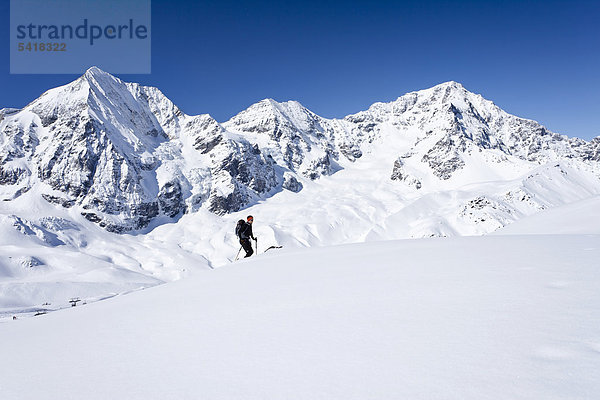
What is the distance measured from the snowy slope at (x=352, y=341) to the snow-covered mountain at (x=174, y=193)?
3022 inches

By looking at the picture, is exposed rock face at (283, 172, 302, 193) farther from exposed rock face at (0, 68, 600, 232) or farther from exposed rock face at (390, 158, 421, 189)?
exposed rock face at (390, 158, 421, 189)

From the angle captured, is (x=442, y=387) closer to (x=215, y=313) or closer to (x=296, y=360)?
(x=296, y=360)

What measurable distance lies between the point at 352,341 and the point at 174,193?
155 m

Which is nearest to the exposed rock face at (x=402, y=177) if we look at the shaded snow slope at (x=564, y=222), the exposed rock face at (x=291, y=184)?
the exposed rock face at (x=291, y=184)

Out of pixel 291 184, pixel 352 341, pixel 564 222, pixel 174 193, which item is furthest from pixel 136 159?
pixel 352 341

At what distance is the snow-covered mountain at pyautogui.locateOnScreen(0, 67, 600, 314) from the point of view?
10175 centimetres

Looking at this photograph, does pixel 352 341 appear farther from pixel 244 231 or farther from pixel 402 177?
pixel 402 177

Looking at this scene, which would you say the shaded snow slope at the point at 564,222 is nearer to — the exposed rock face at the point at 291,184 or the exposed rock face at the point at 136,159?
the exposed rock face at the point at 136,159

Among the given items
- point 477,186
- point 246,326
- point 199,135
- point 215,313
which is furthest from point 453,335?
point 199,135

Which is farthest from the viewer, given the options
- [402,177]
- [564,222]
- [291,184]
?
[291,184]

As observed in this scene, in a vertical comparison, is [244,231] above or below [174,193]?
below

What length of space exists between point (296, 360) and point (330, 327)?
2.52ft

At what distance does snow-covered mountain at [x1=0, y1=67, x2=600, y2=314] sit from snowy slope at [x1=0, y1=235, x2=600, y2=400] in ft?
252

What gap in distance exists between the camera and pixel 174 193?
481 feet
